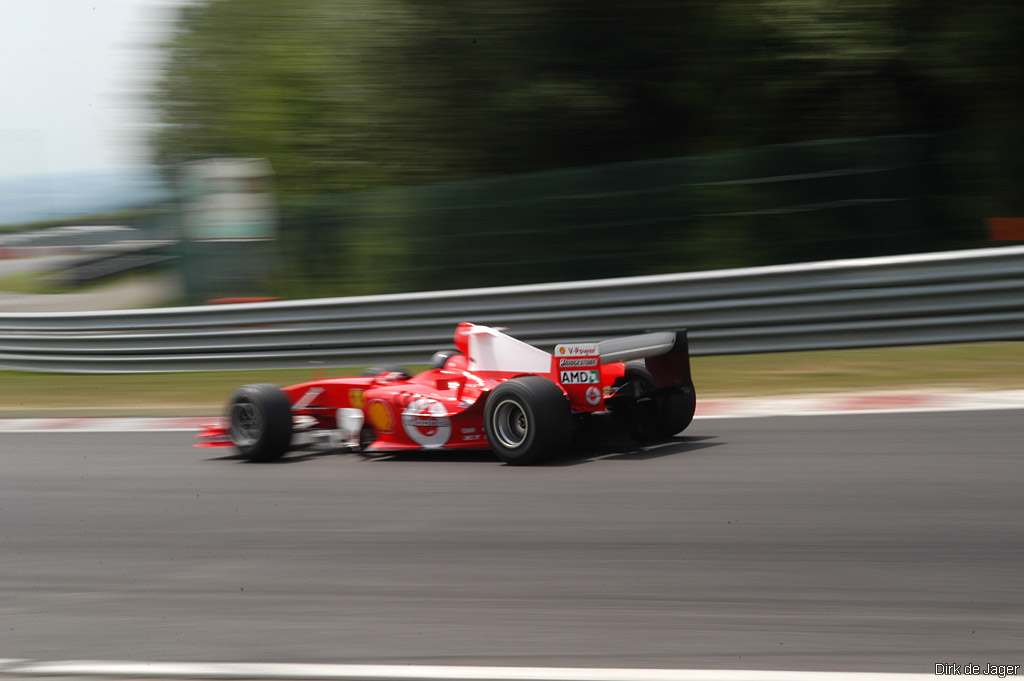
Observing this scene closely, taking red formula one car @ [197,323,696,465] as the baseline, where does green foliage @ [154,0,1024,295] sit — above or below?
above

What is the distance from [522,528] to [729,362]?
6.05m

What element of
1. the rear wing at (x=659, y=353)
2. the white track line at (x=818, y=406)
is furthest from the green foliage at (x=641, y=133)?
the rear wing at (x=659, y=353)

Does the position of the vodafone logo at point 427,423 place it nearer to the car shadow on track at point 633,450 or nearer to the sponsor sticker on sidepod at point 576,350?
the car shadow on track at point 633,450

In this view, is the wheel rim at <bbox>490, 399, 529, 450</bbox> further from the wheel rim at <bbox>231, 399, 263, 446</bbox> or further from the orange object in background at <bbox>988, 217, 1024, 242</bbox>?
the orange object in background at <bbox>988, 217, 1024, 242</bbox>

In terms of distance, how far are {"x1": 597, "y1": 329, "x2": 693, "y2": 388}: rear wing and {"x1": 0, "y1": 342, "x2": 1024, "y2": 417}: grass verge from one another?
8.52ft

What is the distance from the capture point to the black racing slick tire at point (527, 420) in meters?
6.14

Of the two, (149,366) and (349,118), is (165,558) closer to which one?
(149,366)

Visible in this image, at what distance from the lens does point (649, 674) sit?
3236 millimetres

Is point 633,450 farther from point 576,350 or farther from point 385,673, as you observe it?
point 385,673

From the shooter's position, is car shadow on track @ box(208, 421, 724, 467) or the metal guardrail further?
the metal guardrail

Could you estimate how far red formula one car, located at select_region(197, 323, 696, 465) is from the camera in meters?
6.30

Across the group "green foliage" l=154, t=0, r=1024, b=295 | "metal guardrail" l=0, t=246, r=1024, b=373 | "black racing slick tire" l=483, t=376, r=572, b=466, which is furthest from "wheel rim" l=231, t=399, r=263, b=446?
"green foliage" l=154, t=0, r=1024, b=295

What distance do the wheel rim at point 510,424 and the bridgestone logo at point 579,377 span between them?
1.09 ft

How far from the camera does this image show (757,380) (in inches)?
381
